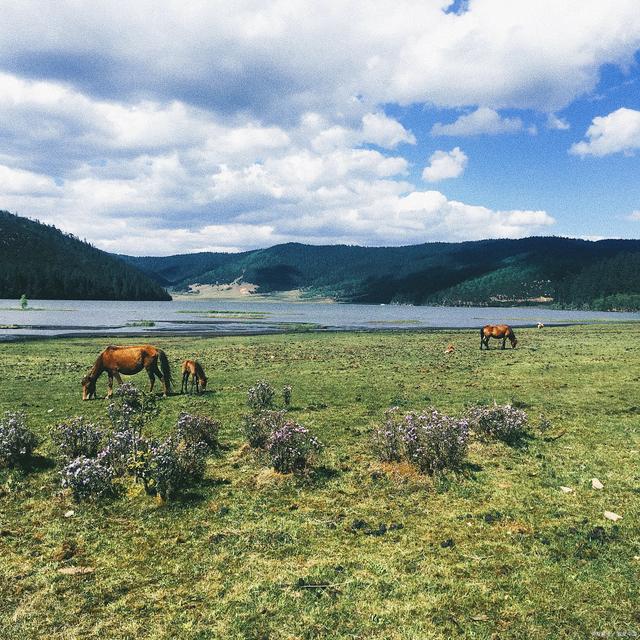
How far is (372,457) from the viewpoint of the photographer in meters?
13.6

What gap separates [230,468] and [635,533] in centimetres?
947

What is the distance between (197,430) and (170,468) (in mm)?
3260

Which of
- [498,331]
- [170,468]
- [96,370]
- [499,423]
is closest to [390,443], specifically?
[499,423]

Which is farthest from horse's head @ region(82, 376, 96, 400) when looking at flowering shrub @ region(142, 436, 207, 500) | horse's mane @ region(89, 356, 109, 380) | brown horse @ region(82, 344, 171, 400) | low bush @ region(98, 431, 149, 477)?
flowering shrub @ region(142, 436, 207, 500)

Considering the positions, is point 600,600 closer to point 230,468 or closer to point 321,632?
point 321,632

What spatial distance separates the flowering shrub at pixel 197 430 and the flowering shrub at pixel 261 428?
1.03 meters

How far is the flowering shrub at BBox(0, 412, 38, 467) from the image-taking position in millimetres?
12672

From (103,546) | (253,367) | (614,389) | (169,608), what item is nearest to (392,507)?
(169,608)

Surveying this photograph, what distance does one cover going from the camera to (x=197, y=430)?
14.3 metres

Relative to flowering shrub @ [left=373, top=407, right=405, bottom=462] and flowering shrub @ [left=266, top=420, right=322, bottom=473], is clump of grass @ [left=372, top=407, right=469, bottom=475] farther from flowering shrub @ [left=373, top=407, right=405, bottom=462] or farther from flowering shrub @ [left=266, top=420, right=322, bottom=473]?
flowering shrub @ [left=266, top=420, right=322, bottom=473]

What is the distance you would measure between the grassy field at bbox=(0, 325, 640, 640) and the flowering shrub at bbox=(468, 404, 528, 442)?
2.49 ft

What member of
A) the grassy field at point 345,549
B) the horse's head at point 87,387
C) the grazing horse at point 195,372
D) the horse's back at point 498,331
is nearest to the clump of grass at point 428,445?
the grassy field at point 345,549

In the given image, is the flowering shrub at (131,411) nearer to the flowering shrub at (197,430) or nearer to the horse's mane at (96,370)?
the flowering shrub at (197,430)

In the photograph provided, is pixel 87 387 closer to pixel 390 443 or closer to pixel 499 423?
pixel 390 443
